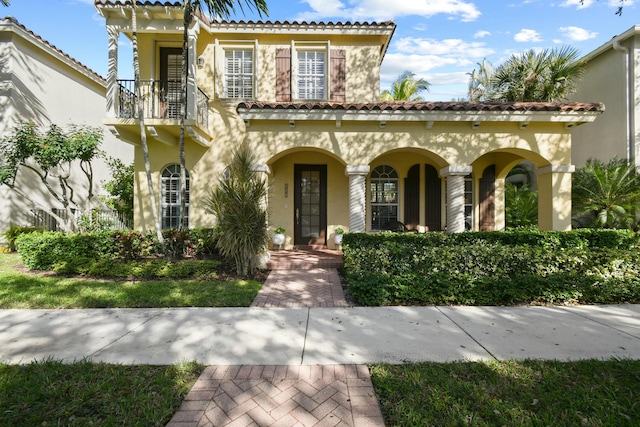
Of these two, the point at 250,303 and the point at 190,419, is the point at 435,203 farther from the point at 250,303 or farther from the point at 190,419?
the point at 190,419

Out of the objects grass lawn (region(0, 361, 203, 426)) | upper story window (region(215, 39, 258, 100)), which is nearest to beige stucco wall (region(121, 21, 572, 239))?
upper story window (region(215, 39, 258, 100))

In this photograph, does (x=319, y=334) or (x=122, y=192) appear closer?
(x=319, y=334)

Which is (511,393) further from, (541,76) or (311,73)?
(541,76)

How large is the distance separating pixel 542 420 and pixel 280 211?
8.45 meters

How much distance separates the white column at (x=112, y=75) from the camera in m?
8.21

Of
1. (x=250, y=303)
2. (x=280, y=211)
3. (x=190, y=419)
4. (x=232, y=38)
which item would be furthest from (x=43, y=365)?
(x=232, y=38)

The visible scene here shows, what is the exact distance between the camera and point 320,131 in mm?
8008

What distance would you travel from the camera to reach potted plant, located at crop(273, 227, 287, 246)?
912cm

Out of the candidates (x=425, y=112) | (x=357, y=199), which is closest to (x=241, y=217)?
(x=357, y=199)

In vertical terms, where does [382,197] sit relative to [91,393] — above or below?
above

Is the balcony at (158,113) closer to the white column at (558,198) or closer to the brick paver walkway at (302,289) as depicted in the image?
the brick paver walkway at (302,289)

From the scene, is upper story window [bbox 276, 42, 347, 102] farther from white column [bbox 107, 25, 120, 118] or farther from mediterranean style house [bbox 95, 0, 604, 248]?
white column [bbox 107, 25, 120, 118]

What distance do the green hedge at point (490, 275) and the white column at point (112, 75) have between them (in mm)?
7818

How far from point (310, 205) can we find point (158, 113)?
552cm
